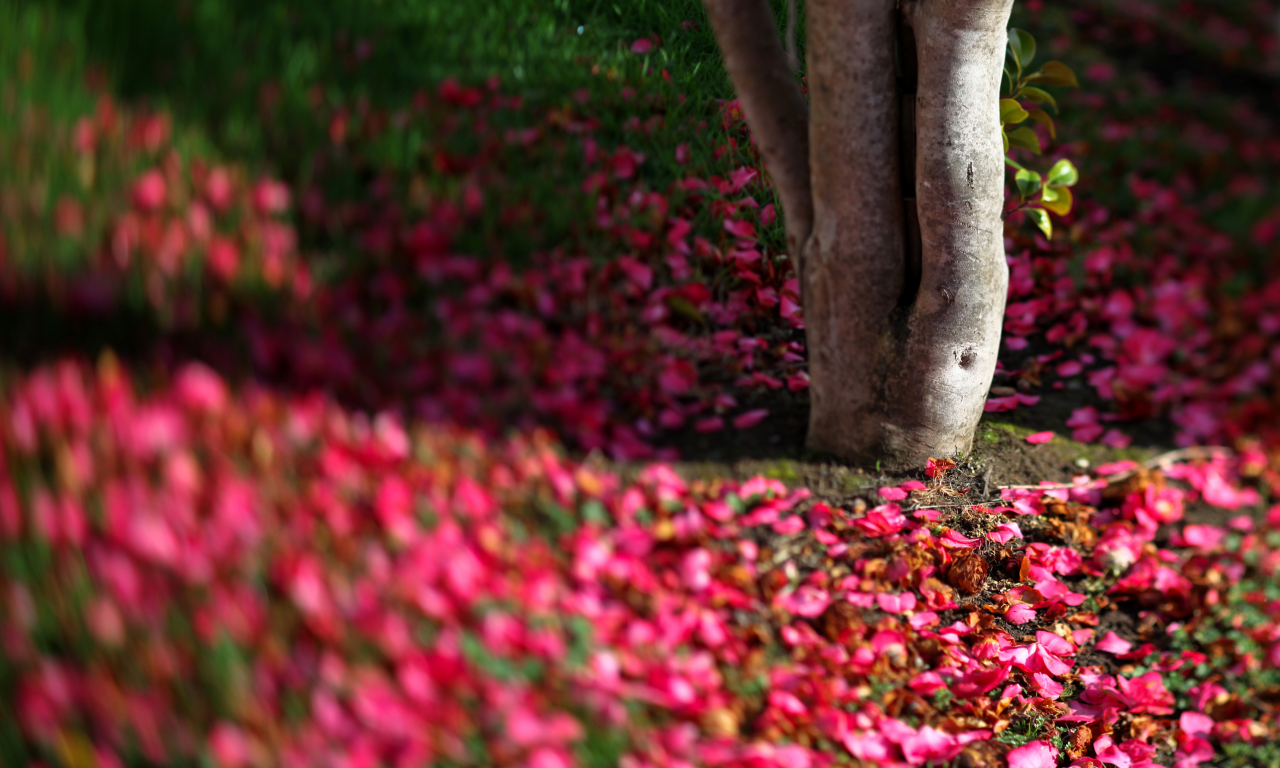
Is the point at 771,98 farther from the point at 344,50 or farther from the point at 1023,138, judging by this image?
the point at 344,50

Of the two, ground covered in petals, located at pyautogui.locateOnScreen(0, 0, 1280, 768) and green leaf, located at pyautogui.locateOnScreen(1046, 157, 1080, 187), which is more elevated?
green leaf, located at pyautogui.locateOnScreen(1046, 157, 1080, 187)

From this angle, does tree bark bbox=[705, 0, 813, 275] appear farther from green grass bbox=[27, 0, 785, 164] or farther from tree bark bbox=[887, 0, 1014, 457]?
green grass bbox=[27, 0, 785, 164]

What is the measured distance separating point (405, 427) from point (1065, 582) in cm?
187

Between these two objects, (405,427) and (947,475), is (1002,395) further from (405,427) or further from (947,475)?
(405,427)

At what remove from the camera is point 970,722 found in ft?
7.31

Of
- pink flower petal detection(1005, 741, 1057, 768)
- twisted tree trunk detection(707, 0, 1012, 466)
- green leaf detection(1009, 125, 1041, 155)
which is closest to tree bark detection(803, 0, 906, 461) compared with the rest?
twisted tree trunk detection(707, 0, 1012, 466)

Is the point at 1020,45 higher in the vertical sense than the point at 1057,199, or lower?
higher

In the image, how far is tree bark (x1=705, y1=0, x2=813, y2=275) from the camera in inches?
91.7

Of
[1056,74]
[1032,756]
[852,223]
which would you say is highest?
[1056,74]

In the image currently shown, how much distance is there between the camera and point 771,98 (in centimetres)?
245

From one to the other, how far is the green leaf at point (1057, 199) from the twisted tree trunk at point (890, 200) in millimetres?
382

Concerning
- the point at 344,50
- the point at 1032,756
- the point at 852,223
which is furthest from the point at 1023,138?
the point at 344,50

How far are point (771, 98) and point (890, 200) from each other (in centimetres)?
41

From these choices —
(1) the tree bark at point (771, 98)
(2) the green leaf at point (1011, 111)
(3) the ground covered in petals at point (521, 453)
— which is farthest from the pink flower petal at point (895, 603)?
(2) the green leaf at point (1011, 111)
